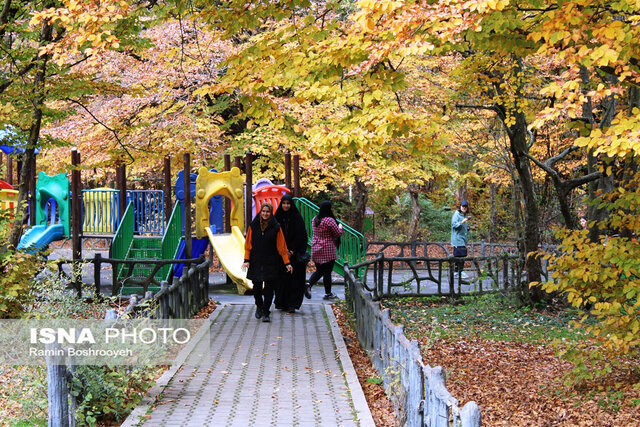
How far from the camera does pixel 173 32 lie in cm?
2086

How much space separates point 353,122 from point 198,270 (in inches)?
199

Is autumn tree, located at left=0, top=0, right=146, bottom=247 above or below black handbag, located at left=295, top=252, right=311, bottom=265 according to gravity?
above

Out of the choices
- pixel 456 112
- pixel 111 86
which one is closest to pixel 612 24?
pixel 111 86

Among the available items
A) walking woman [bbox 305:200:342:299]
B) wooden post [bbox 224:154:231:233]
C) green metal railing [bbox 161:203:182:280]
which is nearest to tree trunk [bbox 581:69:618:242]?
walking woman [bbox 305:200:342:299]

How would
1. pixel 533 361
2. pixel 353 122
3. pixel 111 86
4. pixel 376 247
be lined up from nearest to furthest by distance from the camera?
1. pixel 353 122
2. pixel 533 361
3. pixel 111 86
4. pixel 376 247

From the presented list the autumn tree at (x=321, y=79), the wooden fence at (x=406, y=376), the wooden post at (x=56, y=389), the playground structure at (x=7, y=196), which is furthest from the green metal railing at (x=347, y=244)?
the wooden post at (x=56, y=389)

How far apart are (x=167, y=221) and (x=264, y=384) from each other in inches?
366

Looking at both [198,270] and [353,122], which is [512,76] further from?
[198,270]

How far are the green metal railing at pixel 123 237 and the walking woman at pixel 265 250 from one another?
560 centimetres

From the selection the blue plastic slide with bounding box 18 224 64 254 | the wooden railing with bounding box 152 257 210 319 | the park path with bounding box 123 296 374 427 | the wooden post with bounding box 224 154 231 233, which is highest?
the wooden post with bounding box 224 154 231 233

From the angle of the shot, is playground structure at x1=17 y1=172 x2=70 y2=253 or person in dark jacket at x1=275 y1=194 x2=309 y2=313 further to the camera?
playground structure at x1=17 y1=172 x2=70 y2=253

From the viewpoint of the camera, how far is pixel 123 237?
1653 cm

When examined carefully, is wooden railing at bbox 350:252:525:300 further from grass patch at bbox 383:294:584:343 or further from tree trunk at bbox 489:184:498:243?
tree trunk at bbox 489:184:498:243

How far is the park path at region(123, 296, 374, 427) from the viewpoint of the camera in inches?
250
